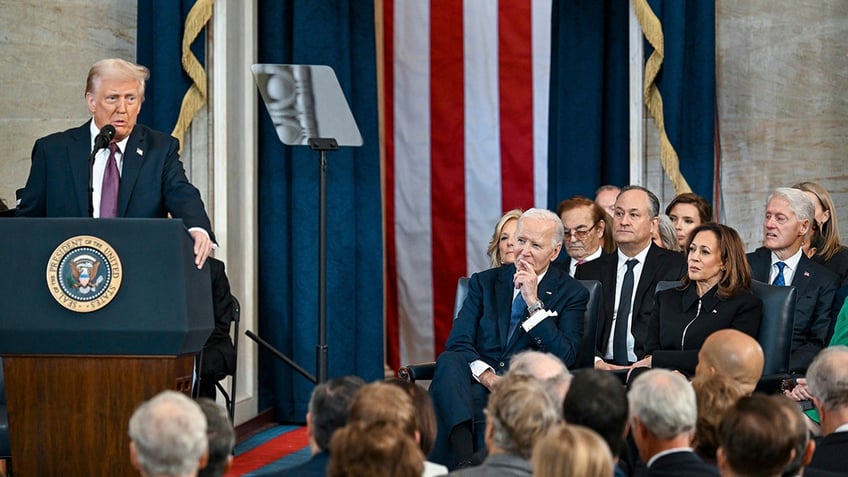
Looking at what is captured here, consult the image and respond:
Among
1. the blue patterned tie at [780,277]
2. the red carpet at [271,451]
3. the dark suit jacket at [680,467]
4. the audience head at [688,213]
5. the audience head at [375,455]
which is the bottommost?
the red carpet at [271,451]

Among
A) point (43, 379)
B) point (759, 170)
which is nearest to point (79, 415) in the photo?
point (43, 379)

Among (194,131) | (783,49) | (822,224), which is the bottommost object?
(822,224)

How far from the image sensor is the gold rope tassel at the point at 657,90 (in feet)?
22.1

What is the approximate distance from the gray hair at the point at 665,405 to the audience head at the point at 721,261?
224cm

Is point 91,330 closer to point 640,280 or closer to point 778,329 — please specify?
point 778,329

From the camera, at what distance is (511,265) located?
5586 mm

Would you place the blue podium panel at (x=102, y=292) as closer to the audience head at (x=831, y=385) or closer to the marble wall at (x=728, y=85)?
the audience head at (x=831, y=385)

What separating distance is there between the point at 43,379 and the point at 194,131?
3.51 metres

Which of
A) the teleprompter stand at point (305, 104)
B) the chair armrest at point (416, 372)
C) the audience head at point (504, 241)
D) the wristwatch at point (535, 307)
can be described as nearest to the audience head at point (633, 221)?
the audience head at point (504, 241)

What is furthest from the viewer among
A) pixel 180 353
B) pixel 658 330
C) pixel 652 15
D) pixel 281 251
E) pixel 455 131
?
pixel 455 131

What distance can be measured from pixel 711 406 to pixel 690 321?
207 centimetres

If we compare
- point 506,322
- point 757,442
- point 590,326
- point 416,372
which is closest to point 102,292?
point 757,442

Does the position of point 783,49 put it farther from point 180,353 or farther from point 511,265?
point 180,353

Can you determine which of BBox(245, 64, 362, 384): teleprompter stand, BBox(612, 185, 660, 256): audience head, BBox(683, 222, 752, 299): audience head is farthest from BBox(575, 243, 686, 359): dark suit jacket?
BBox(245, 64, 362, 384): teleprompter stand
